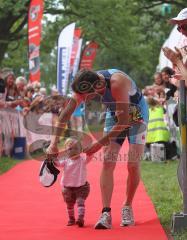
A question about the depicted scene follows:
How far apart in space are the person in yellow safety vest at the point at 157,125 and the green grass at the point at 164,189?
58cm

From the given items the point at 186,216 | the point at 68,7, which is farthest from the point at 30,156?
the point at 68,7

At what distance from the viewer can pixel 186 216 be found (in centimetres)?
552

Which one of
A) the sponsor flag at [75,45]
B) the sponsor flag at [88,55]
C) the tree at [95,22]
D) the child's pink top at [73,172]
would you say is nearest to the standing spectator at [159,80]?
the child's pink top at [73,172]

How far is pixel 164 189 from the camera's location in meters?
8.86

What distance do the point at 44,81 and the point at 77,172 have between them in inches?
2969

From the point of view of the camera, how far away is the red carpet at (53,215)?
5500 millimetres

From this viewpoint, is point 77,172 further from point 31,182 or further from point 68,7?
point 68,7

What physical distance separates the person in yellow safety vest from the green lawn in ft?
1.89

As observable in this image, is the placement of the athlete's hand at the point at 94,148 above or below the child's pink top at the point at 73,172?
above

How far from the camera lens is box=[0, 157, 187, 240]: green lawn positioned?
6595 mm

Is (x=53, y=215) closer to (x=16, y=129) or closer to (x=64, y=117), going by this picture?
(x=64, y=117)

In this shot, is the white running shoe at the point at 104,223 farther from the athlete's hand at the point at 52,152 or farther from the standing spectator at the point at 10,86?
the standing spectator at the point at 10,86

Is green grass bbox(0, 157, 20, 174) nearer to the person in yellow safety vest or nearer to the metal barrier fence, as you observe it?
the metal barrier fence

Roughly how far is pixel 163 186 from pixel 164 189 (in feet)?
1.08
